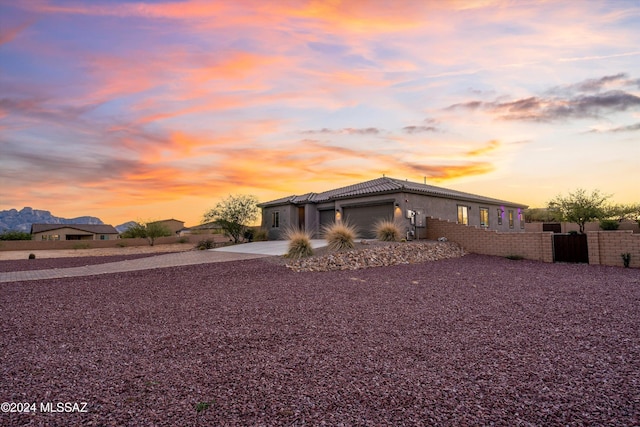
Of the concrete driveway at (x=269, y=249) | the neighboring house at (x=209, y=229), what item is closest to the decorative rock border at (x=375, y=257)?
the concrete driveway at (x=269, y=249)

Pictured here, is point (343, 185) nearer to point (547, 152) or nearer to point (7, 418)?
point (547, 152)

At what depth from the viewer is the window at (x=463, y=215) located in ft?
72.3

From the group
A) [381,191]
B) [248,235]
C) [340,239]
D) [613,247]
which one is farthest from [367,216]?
[613,247]

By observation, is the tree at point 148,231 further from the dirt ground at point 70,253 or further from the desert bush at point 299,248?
the desert bush at point 299,248

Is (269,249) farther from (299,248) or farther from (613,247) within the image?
(613,247)

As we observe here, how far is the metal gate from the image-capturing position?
1262 cm

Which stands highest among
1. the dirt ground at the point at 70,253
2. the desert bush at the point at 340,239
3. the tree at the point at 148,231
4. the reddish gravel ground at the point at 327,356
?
the tree at the point at 148,231

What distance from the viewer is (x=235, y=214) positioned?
80.0ft

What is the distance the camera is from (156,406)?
104 inches

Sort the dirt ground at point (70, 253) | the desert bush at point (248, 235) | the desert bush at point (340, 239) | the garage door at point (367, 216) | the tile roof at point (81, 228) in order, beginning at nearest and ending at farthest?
the desert bush at point (340, 239) < the garage door at point (367, 216) < the dirt ground at point (70, 253) < the desert bush at point (248, 235) < the tile roof at point (81, 228)

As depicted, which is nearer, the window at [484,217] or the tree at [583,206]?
the window at [484,217]

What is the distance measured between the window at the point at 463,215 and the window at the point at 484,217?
2454 mm

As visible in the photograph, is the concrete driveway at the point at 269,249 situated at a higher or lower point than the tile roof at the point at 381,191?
lower

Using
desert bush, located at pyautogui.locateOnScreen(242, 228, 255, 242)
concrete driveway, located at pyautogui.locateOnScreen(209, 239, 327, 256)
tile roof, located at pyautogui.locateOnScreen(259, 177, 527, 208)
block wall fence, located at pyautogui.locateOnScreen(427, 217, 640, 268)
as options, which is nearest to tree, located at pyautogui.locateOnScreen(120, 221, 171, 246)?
desert bush, located at pyautogui.locateOnScreen(242, 228, 255, 242)
